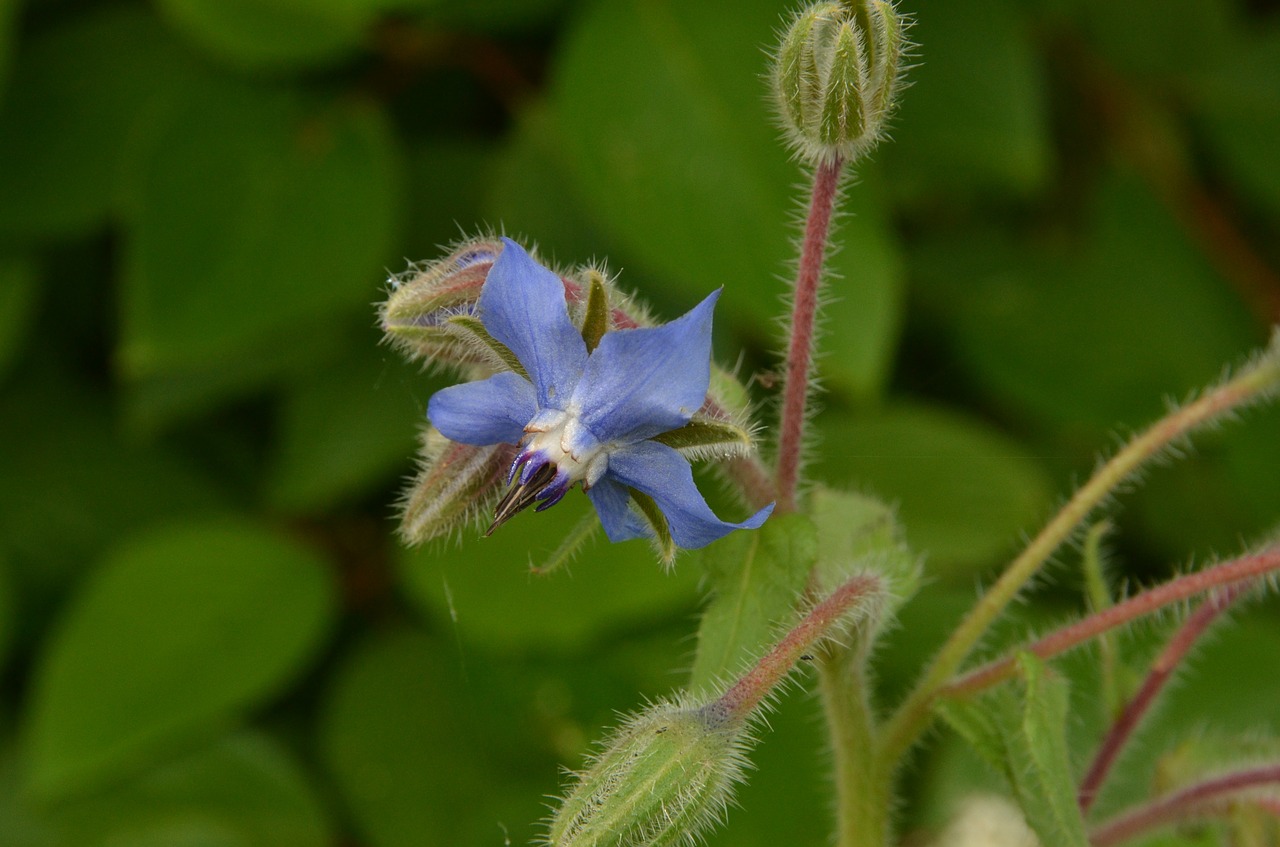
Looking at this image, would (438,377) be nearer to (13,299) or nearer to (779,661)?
(13,299)

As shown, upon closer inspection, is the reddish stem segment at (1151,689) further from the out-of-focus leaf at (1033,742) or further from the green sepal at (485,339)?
the green sepal at (485,339)

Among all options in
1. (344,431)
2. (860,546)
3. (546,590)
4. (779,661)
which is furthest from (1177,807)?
(344,431)

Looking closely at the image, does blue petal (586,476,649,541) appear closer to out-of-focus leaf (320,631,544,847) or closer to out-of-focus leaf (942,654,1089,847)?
out-of-focus leaf (942,654,1089,847)

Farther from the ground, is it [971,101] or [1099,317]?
[971,101]

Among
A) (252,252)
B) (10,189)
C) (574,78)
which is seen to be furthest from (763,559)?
(10,189)

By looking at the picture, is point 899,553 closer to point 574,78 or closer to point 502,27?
point 574,78

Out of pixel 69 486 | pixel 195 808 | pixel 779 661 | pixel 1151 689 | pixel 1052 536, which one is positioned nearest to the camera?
pixel 779 661
